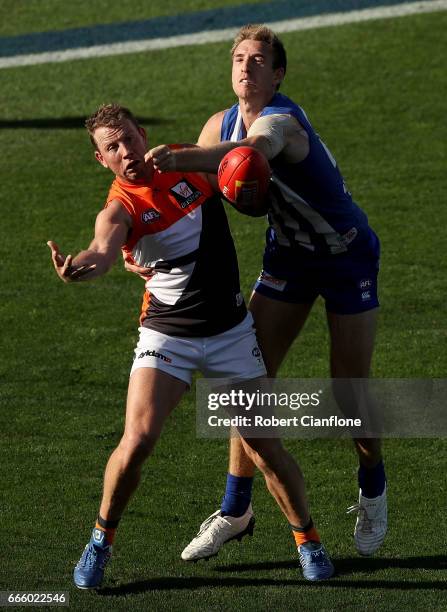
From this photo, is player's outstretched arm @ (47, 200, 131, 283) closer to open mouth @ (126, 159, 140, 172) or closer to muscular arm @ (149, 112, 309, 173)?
open mouth @ (126, 159, 140, 172)

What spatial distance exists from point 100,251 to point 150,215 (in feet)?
1.41

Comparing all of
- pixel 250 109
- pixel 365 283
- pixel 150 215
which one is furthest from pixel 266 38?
pixel 365 283

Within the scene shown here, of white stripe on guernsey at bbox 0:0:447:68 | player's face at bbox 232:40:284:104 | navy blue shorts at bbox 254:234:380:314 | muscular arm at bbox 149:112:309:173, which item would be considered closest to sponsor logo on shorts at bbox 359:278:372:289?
Result: navy blue shorts at bbox 254:234:380:314

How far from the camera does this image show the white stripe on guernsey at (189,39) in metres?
16.5

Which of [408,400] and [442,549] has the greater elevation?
[442,549]

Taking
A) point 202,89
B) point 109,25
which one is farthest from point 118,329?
point 109,25

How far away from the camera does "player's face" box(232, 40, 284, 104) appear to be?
22.2 feet

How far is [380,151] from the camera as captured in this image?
14055 millimetres

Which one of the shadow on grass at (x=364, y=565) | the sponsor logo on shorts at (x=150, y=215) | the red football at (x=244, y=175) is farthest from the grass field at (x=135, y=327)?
the red football at (x=244, y=175)

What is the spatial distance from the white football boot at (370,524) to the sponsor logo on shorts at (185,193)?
2008 mm

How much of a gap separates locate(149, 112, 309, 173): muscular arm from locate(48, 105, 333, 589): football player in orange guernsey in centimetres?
38

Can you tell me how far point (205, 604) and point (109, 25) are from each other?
39.2 ft

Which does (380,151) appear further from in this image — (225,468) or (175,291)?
(175,291)

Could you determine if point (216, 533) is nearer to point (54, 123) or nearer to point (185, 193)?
point (185, 193)
